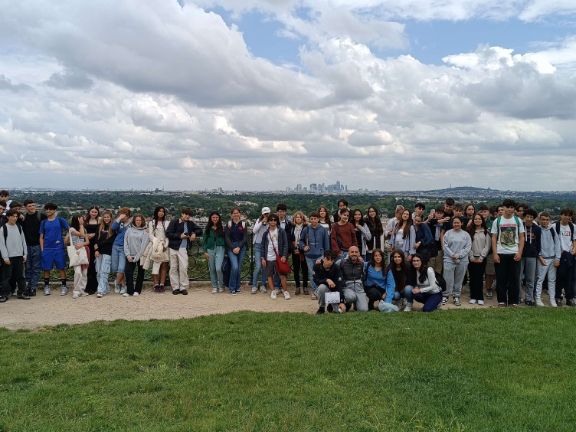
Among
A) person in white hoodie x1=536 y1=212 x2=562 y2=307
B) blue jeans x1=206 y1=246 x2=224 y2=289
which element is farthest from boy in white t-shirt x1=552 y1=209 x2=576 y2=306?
blue jeans x1=206 y1=246 x2=224 y2=289

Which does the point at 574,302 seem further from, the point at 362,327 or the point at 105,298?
the point at 105,298

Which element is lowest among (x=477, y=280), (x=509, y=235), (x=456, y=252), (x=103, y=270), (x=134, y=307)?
(x=134, y=307)

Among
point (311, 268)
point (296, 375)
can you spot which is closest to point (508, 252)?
point (311, 268)

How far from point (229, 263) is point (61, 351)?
5054 millimetres

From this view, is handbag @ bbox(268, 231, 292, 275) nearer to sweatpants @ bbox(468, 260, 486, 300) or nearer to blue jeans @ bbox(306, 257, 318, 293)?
blue jeans @ bbox(306, 257, 318, 293)

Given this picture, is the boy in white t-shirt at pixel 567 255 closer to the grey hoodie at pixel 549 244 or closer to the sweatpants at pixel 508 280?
the grey hoodie at pixel 549 244

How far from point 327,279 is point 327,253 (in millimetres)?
502

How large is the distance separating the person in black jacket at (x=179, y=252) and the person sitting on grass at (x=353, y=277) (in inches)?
144

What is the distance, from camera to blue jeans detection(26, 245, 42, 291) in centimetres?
1062

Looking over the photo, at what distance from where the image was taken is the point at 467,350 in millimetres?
6578

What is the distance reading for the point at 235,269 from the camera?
36.8ft

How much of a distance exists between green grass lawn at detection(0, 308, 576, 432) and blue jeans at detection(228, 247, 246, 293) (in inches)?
111

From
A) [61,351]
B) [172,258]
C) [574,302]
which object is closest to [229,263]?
[172,258]

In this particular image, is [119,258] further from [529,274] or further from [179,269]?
[529,274]
